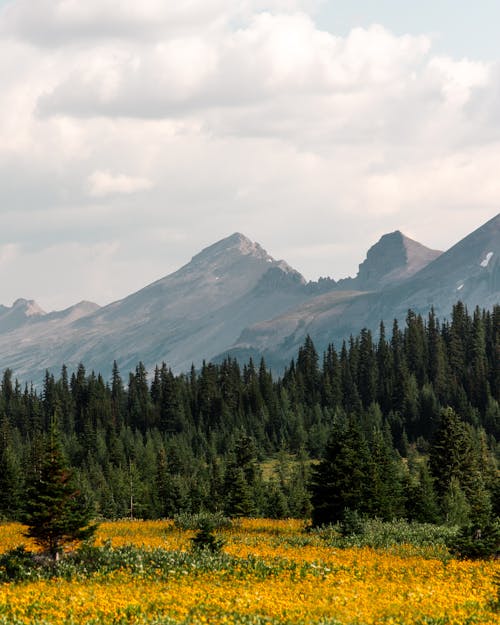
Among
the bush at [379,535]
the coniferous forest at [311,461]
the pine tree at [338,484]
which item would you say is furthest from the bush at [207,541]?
the pine tree at [338,484]

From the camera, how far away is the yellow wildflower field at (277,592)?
24.0 m

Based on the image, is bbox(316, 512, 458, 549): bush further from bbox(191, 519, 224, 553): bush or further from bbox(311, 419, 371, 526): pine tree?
bbox(191, 519, 224, 553): bush

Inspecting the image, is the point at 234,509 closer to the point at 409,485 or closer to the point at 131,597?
the point at 409,485

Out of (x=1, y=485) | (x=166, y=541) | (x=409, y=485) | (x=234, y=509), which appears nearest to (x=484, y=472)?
(x=409, y=485)

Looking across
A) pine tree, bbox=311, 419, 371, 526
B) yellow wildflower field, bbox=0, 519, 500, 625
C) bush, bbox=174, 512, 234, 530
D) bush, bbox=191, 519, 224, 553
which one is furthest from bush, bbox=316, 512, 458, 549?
bush, bbox=191, 519, 224, 553

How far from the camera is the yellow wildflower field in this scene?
2405 cm

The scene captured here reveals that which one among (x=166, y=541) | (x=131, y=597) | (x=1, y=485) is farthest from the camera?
(x=1, y=485)

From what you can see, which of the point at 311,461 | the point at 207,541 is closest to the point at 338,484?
the point at 207,541

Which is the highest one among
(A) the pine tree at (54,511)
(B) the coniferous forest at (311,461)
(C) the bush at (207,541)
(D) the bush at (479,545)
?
(A) the pine tree at (54,511)

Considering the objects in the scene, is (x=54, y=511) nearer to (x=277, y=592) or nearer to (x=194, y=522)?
(x=277, y=592)

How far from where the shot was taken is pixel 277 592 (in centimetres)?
2855

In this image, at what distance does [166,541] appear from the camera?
47.2 metres

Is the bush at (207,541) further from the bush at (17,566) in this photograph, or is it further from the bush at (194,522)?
the bush at (194,522)

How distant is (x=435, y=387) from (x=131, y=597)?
175 meters
